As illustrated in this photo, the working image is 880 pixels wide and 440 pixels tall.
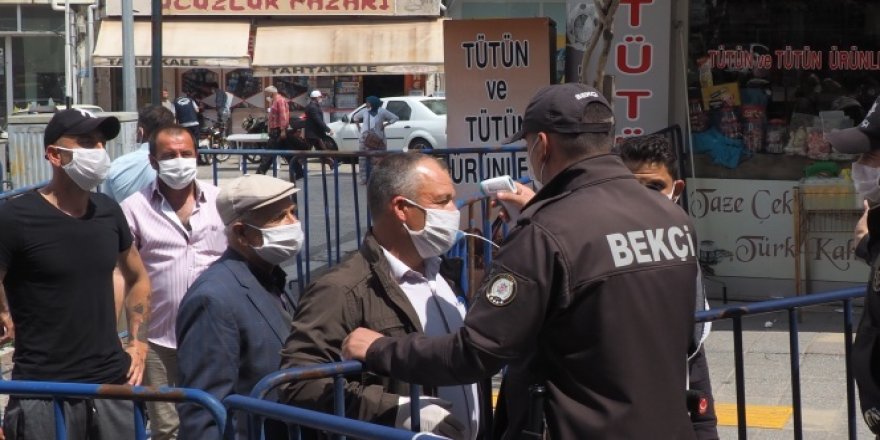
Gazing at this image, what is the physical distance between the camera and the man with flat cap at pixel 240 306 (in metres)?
3.75

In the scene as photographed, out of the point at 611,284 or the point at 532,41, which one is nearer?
the point at 611,284

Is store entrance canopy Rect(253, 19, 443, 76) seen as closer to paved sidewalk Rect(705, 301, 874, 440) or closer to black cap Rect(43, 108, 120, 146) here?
paved sidewalk Rect(705, 301, 874, 440)

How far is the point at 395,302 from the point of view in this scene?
3.51 metres

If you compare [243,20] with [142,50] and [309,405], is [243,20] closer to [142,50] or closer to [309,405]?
[142,50]

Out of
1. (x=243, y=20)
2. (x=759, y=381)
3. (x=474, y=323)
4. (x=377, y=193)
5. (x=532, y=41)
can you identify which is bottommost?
(x=759, y=381)

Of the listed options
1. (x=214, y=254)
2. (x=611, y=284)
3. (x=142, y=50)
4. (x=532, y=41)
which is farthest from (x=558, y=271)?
(x=142, y=50)

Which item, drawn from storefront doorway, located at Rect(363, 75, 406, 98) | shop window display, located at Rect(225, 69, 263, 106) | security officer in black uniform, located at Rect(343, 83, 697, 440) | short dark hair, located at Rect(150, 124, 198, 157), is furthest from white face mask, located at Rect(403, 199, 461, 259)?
shop window display, located at Rect(225, 69, 263, 106)

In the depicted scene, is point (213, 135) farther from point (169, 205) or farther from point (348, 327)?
point (348, 327)

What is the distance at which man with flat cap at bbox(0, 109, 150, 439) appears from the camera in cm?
473

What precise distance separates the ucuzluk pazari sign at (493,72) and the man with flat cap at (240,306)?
558 cm

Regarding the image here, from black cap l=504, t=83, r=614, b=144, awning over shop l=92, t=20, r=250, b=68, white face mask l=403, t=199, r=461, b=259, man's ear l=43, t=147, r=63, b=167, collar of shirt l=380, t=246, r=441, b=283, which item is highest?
awning over shop l=92, t=20, r=250, b=68

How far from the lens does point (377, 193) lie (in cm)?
374

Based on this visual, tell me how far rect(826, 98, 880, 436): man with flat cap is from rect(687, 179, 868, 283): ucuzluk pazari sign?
5.33 m

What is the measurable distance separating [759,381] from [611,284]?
5.07 meters
